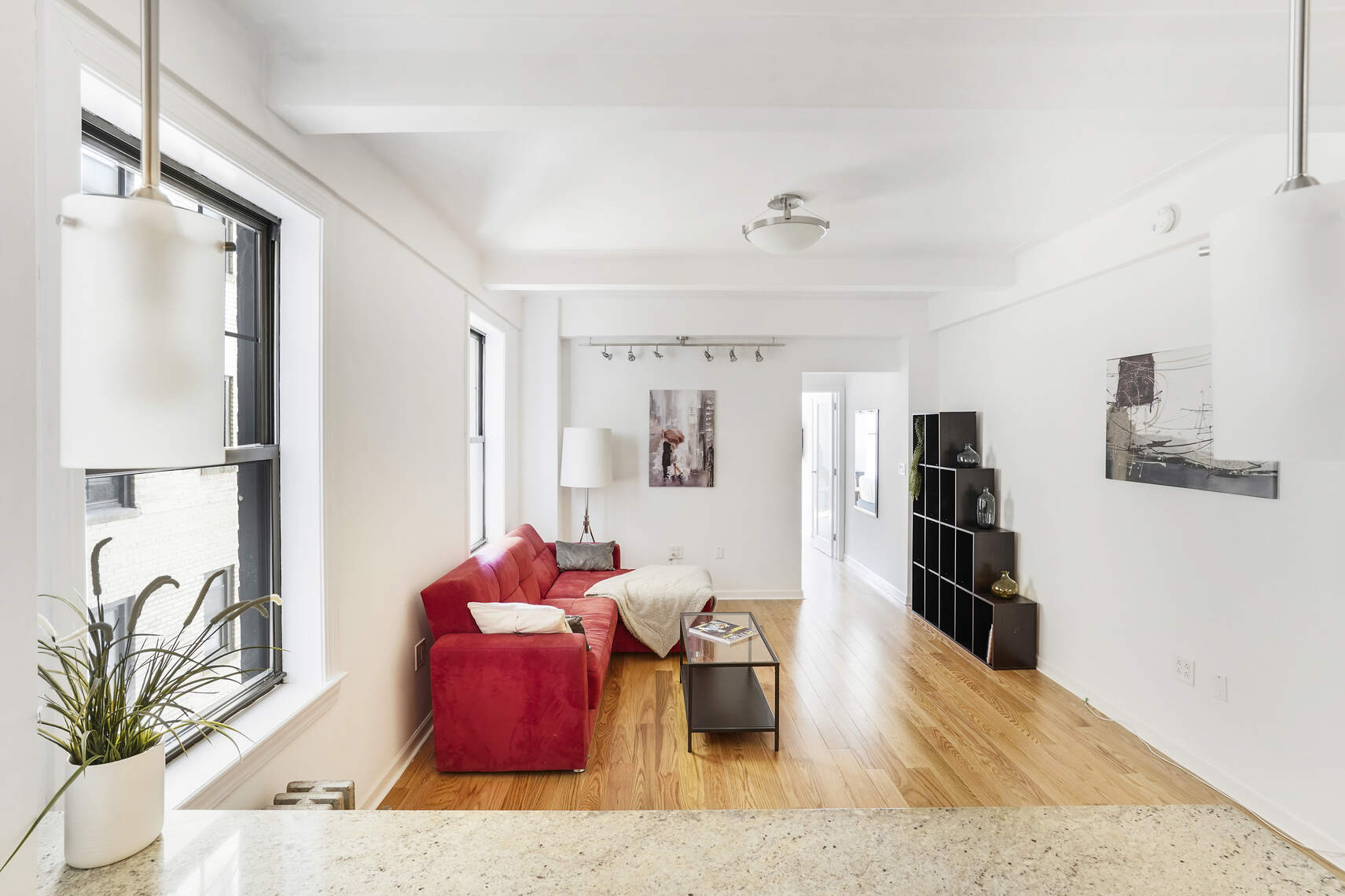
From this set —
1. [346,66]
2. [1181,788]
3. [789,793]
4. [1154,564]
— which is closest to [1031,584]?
[1154,564]

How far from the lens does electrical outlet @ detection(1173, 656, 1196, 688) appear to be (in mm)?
2807

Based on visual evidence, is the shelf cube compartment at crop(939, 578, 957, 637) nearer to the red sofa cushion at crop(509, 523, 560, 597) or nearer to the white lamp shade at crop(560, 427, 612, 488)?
the white lamp shade at crop(560, 427, 612, 488)

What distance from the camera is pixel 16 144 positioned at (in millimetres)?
812

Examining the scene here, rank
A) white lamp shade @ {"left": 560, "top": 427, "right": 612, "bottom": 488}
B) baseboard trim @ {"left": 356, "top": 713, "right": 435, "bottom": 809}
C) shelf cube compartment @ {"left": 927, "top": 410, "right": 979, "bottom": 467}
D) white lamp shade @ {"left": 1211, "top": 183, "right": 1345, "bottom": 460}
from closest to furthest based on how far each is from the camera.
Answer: white lamp shade @ {"left": 1211, "top": 183, "right": 1345, "bottom": 460}
baseboard trim @ {"left": 356, "top": 713, "right": 435, "bottom": 809}
shelf cube compartment @ {"left": 927, "top": 410, "right": 979, "bottom": 467}
white lamp shade @ {"left": 560, "top": 427, "right": 612, "bottom": 488}

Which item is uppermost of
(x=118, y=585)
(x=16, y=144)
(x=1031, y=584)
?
(x=16, y=144)

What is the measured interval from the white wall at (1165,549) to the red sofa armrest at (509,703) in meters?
2.74

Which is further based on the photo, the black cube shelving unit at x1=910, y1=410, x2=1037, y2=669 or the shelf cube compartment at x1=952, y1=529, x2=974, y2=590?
the shelf cube compartment at x1=952, y1=529, x2=974, y2=590

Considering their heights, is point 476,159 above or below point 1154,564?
above

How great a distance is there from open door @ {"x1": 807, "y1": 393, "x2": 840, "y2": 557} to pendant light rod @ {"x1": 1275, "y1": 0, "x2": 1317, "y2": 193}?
6.65 meters

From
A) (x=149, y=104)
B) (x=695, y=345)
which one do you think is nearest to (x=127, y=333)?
(x=149, y=104)

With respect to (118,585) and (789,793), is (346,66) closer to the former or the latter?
(118,585)

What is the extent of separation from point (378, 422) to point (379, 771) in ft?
4.71

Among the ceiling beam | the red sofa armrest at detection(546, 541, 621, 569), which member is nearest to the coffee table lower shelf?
the red sofa armrest at detection(546, 541, 621, 569)

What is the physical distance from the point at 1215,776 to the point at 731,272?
354cm
